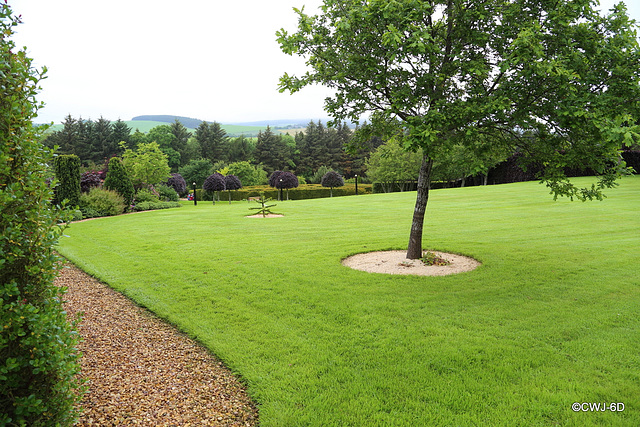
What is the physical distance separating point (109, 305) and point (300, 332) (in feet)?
10.8

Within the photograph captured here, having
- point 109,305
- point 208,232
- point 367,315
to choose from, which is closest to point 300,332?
point 367,315

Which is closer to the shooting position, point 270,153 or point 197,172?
point 197,172

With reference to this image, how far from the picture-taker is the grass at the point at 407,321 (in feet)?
11.2

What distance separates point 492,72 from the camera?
679 centimetres

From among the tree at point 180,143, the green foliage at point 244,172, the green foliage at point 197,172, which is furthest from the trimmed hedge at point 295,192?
the tree at point 180,143

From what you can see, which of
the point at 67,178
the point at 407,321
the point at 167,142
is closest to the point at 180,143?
the point at 167,142

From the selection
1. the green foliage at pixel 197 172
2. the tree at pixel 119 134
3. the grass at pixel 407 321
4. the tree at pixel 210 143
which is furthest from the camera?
the tree at pixel 210 143

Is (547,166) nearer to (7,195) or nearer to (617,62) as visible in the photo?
(617,62)

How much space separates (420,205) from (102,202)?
17.7 m

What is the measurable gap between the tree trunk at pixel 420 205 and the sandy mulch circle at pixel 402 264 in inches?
9.7

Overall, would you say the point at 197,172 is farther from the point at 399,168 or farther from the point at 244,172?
the point at 399,168

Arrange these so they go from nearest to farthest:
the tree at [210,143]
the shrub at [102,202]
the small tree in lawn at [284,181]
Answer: the shrub at [102,202], the small tree in lawn at [284,181], the tree at [210,143]

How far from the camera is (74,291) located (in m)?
6.84

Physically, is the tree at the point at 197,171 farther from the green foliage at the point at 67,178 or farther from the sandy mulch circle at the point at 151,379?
the sandy mulch circle at the point at 151,379
